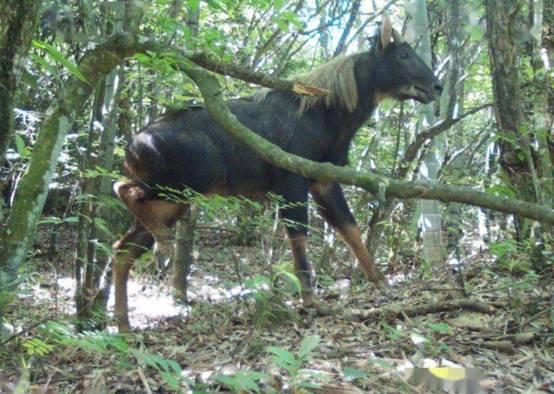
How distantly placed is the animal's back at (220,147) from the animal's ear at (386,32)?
3.83 ft

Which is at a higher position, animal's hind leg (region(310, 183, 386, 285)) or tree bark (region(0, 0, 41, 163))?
tree bark (region(0, 0, 41, 163))

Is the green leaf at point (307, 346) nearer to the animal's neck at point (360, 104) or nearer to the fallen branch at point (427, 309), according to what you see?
the fallen branch at point (427, 309)

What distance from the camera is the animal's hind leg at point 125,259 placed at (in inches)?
210

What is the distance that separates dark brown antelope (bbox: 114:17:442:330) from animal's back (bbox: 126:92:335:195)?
0.03ft

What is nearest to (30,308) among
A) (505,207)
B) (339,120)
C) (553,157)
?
(339,120)

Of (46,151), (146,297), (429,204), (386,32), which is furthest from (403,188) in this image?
(146,297)

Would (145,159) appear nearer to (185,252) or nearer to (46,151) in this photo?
(185,252)

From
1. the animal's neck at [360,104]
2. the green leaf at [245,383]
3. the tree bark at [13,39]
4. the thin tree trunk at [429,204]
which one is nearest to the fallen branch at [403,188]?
the green leaf at [245,383]

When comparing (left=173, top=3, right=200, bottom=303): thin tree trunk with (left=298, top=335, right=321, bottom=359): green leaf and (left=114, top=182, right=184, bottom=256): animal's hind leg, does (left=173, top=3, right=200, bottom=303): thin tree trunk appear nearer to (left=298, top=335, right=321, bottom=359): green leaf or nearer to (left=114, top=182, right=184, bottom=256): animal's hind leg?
(left=114, top=182, right=184, bottom=256): animal's hind leg

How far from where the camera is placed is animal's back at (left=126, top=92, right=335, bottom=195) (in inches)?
232

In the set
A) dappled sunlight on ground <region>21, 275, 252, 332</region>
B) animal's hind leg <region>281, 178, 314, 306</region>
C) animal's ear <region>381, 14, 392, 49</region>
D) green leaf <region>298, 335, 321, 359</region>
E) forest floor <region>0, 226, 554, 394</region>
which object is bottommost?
dappled sunlight on ground <region>21, 275, 252, 332</region>

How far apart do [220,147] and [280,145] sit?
0.63 metres

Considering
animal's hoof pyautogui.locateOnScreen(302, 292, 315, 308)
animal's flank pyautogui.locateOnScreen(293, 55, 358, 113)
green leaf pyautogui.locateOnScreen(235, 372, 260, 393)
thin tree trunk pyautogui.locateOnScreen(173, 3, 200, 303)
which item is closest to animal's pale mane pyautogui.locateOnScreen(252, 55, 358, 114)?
animal's flank pyautogui.locateOnScreen(293, 55, 358, 113)

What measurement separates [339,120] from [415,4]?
2.43 m
